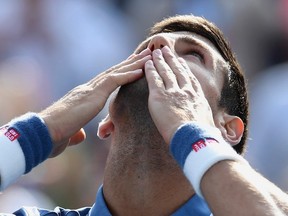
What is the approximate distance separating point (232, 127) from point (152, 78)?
2.08 ft

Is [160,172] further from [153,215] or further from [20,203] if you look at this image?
[20,203]

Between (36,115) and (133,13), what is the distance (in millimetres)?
5207

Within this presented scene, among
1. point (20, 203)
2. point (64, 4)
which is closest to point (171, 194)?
point (20, 203)

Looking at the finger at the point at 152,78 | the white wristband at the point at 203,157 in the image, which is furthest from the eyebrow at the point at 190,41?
the white wristband at the point at 203,157

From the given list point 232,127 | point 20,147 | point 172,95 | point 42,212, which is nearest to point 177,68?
Answer: point 172,95

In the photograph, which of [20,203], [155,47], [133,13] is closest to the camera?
[155,47]

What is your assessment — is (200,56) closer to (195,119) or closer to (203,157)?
(195,119)

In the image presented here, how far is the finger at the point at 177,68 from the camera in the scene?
3879 millimetres

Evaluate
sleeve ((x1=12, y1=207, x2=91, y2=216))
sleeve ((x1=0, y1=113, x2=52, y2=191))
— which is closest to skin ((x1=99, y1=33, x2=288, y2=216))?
sleeve ((x1=12, y1=207, x2=91, y2=216))

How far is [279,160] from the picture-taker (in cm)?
668

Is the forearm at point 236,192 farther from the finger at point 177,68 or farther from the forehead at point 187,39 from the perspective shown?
the forehead at point 187,39

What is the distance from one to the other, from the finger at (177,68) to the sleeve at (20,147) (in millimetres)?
625

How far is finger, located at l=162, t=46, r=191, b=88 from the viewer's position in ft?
12.7

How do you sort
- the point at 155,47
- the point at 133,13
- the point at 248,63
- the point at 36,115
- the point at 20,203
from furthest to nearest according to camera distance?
the point at 133,13 → the point at 248,63 → the point at 20,203 → the point at 155,47 → the point at 36,115
